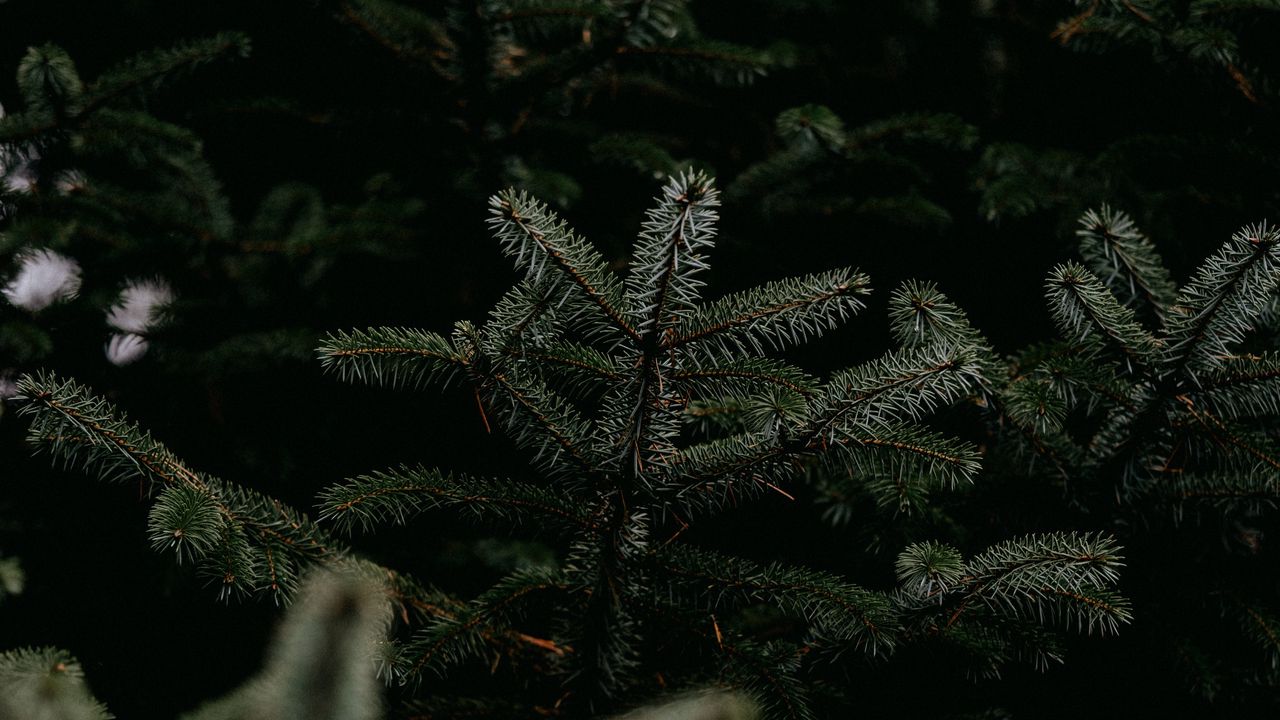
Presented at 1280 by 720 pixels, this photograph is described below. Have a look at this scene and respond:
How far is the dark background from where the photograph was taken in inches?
71.0

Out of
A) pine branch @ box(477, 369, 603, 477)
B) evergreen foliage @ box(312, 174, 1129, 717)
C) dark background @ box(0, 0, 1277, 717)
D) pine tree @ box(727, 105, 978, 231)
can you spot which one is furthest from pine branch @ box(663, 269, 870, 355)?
pine tree @ box(727, 105, 978, 231)

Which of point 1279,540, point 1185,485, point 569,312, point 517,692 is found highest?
point 569,312

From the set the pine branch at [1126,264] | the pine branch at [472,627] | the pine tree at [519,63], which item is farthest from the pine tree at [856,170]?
the pine branch at [472,627]

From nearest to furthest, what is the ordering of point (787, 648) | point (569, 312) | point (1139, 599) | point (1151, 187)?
point (569, 312) < point (787, 648) < point (1139, 599) < point (1151, 187)

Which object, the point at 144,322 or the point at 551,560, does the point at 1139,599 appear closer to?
the point at 551,560

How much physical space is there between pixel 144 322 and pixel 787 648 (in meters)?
2.11

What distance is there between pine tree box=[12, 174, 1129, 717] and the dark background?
199 millimetres

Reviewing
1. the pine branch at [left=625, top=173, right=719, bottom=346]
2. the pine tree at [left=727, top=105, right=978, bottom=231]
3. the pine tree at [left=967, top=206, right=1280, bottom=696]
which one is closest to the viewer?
the pine branch at [left=625, top=173, right=719, bottom=346]

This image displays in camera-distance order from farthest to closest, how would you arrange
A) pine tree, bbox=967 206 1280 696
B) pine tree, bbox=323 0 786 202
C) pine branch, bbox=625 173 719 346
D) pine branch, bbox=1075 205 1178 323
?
pine tree, bbox=323 0 786 202 → pine branch, bbox=1075 205 1178 323 → pine tree, bbox=967 206 1280 696 → pine branch, bbox=625 173 719 346

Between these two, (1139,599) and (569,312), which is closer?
(569,312)

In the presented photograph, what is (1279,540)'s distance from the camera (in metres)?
1.42

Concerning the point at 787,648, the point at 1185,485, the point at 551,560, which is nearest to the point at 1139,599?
the point at 1185,485

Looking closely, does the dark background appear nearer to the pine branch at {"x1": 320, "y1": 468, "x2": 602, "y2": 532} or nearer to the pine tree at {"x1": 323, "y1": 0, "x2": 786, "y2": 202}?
the pine tree at {"x1": 323, "y1": 0, "x2": 786, "y2": 202}

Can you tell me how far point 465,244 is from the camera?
235cm
